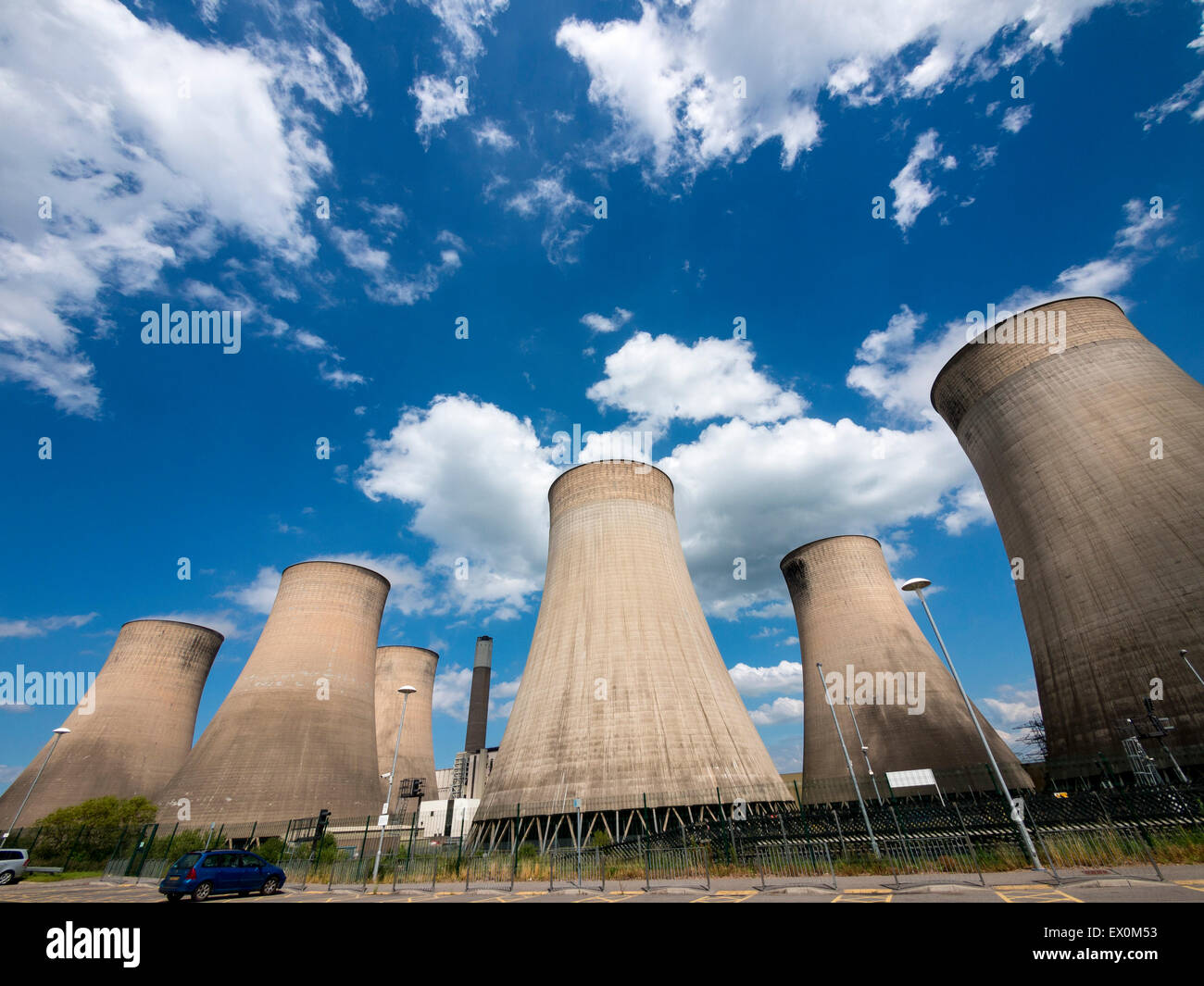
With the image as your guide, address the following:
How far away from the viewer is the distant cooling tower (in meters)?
44.0

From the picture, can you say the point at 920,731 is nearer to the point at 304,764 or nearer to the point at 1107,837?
the point at 1107,837

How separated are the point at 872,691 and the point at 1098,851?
16662 millimetres

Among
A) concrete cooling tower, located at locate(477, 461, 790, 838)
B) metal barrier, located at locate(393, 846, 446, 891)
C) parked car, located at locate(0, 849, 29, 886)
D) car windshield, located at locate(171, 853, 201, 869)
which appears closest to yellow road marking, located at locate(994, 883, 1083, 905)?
concrete cooling tower, located at locate(477, 461, 790, 838)

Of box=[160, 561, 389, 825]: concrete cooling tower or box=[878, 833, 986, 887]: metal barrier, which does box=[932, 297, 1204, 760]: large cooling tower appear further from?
box=[160, 561, 389, 825]: concrete cooling tower

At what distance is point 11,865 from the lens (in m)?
16.0

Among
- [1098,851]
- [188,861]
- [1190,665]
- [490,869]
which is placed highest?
[1190,665]

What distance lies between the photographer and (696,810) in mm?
15469

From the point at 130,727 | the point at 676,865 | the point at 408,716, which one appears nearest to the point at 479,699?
the point at 408,716

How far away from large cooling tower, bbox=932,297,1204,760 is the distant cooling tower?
37475mm

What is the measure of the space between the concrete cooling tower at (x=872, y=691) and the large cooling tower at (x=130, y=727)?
3513 cm

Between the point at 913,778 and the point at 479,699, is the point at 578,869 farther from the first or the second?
the point at 479,699

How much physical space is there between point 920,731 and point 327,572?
2847cm

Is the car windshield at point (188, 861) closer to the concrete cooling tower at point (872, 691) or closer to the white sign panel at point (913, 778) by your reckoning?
the white sign panel at point (913, 778)

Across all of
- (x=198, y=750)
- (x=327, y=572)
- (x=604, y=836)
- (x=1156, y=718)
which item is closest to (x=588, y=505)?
(x=604, y=836)
